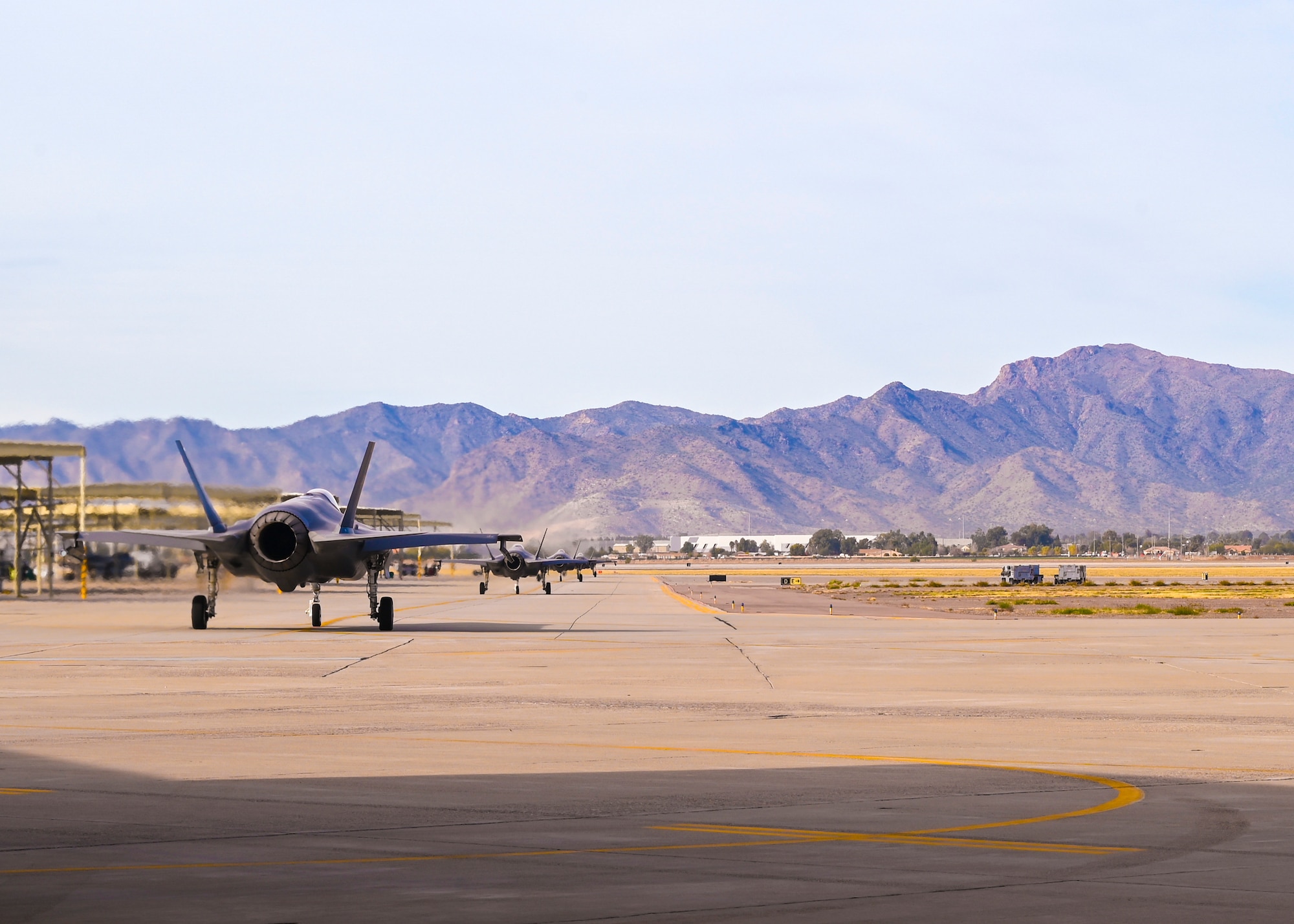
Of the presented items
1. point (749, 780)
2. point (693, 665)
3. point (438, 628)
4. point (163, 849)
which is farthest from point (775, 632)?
point (163, 849)

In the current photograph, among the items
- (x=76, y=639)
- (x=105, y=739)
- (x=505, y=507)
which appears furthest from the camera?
(x=505, y=507)

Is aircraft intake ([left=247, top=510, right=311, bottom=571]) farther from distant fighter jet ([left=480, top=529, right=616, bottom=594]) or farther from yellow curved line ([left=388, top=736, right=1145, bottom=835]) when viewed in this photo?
distant fighter jet ([left=480, top=529, right=616, bottom=594])

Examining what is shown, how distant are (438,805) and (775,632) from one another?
30896 mm

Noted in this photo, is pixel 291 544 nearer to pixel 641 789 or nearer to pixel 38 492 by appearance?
pixel 641 789

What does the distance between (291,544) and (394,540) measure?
2.90 metres

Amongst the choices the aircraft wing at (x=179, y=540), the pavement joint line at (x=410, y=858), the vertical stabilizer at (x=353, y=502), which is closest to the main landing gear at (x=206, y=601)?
the aircraft wing at (x=179, y=540)

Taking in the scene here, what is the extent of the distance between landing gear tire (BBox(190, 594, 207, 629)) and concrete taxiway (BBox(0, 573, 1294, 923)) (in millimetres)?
10414

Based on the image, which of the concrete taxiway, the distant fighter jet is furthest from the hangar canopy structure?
the concrete taxiway

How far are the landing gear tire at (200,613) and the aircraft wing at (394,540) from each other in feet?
13.7

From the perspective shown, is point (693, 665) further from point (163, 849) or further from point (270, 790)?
point (163, 849)

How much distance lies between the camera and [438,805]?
11.3m

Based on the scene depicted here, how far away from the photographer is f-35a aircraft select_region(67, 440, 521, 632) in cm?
3838

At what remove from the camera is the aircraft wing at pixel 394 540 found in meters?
37.8

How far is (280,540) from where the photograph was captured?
126 feet
